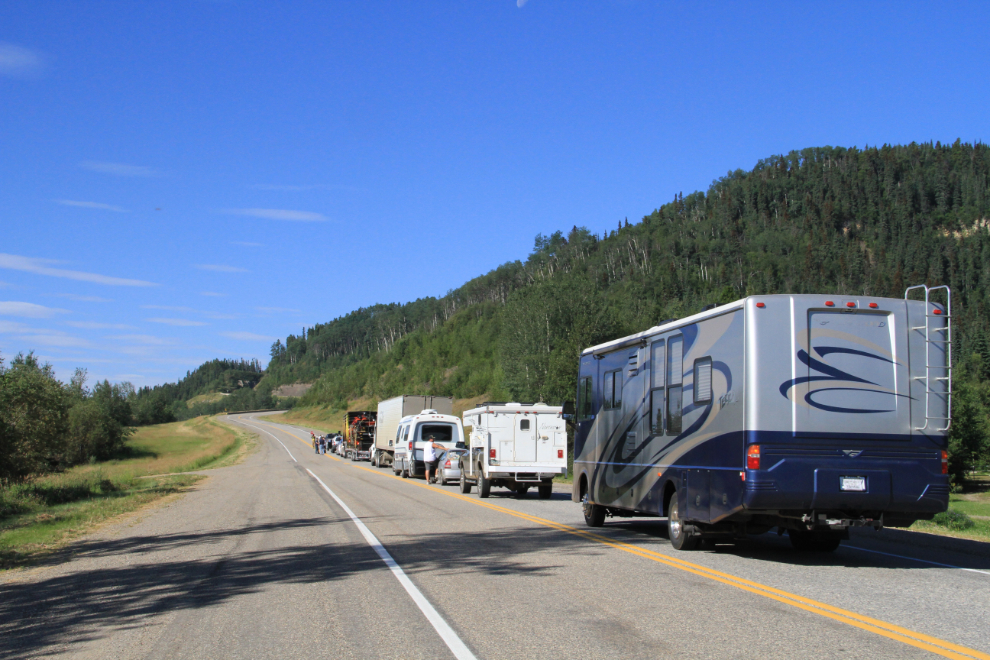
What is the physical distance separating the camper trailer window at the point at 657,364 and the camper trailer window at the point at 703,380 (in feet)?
4.09

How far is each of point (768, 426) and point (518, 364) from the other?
172 feet

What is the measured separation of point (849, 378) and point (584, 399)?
7.09m

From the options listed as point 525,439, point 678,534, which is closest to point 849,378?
point 678,534

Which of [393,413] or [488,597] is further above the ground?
[393,413]

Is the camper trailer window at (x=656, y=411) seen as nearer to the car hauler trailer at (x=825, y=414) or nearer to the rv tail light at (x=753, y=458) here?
the car hauler trailer at (x=825, y=414)

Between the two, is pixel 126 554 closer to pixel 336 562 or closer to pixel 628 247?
pixel 336 562

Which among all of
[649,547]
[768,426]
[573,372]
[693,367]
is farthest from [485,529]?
[573,372]

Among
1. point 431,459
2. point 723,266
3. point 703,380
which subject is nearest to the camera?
point 703,380

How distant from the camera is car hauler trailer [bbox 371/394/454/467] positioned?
41.6 metres

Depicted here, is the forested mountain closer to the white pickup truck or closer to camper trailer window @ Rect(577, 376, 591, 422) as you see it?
the white pickup truck

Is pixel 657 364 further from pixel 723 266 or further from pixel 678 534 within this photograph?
pixel 723 266

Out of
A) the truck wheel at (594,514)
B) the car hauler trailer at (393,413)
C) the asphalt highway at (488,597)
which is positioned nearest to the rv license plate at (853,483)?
the asphalt highway at (488,597)

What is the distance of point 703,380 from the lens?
11.2m

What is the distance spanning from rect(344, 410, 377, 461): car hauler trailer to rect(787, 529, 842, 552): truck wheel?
149 feet
